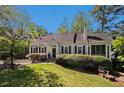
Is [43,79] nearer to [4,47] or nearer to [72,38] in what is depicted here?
[4,47]

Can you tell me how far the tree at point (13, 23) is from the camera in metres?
13.1

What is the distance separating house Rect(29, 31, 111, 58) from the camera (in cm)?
1702

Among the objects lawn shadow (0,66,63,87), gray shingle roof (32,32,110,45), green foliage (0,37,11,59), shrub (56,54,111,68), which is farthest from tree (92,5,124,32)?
lawn shadow (0,66,63,87)

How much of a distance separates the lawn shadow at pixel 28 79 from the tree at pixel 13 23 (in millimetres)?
1777

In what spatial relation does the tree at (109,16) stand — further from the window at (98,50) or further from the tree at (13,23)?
the tree at (13,23)

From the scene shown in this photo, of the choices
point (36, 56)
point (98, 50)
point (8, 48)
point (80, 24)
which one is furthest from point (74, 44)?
point (8, 48)

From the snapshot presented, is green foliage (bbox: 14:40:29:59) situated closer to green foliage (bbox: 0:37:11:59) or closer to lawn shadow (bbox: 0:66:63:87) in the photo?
green foliage (bbox: 0:37:11:59)

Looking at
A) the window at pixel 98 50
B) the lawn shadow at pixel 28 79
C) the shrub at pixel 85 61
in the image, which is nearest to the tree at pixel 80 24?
the window at pixel 98 50

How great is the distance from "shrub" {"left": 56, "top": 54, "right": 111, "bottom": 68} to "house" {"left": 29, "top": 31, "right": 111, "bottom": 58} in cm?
111

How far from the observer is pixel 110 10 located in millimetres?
21844

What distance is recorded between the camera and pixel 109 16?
22234mm
